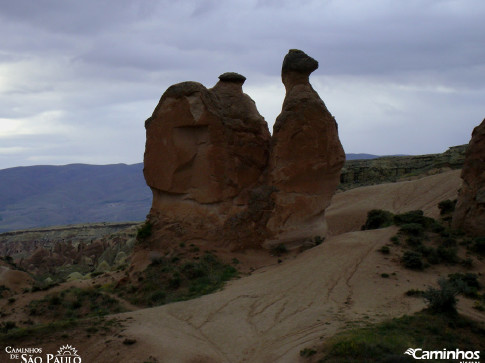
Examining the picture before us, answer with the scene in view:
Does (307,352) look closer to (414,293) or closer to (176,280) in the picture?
(414,293)

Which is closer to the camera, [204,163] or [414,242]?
[414,242]

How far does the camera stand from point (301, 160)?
71.1 feet

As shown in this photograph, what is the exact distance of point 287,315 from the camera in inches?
545

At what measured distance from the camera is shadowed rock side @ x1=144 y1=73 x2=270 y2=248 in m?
22.0

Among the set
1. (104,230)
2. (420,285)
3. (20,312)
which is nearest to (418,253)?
(420,285)

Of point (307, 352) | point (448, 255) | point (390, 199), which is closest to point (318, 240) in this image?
point (448, 255)

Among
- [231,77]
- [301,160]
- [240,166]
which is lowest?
[240,166]

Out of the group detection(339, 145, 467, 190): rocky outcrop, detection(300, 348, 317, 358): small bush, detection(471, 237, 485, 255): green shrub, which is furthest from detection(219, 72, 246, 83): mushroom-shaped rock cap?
detection(339, 145, 467, 190): rocky outcrop

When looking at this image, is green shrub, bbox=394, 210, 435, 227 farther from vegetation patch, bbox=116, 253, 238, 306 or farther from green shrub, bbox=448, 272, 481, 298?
vegetation patch, bbox=116, 253, 238, 306

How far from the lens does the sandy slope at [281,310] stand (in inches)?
452

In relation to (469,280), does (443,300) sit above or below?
above

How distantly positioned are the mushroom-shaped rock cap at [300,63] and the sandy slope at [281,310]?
736cm

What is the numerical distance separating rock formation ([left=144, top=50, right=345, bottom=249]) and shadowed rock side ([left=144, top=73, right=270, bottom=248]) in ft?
0.14

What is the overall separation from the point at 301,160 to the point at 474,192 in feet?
22.1
